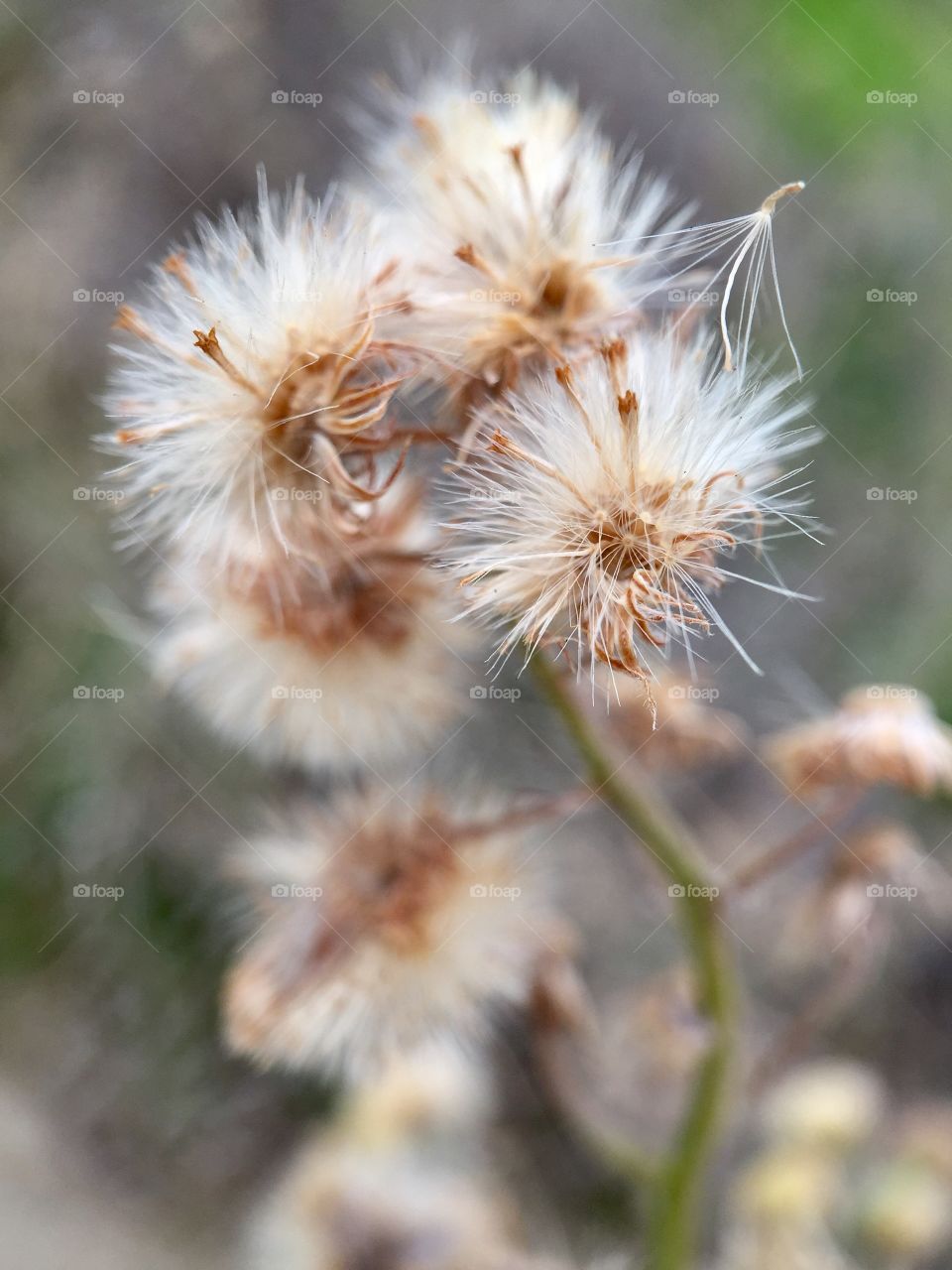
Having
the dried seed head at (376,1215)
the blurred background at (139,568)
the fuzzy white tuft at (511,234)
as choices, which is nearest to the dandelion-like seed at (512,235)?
the fuzzy white tuft at (511,234)

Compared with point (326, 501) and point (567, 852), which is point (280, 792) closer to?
point (567, 852)

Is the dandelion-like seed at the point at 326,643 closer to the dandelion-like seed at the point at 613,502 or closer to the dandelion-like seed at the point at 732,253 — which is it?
the dandelion-like seed at the point at 613,502

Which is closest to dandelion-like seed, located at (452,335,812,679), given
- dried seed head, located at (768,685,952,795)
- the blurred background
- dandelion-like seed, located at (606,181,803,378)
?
dandelion-like seed, located at (606,181,803,378)

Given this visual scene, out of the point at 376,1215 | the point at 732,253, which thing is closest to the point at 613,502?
the point at 732,253

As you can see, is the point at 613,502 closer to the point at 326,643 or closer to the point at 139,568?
the point at 326,643

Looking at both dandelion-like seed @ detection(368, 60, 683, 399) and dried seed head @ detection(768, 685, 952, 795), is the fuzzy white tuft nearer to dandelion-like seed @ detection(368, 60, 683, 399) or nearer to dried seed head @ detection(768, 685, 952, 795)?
dandelion-like seed @ detection(368, 60, 683, 399)
